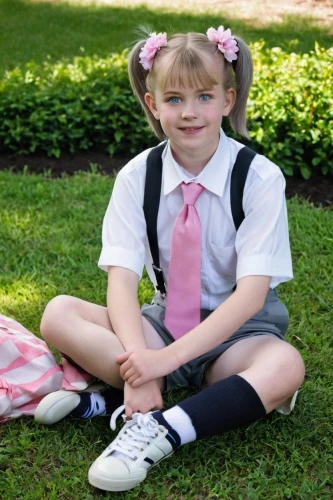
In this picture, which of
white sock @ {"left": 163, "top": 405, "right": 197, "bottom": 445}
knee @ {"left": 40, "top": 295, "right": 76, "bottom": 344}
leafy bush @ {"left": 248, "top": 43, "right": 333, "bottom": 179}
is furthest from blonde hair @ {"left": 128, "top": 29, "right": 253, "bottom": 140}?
leafy bush @ {"left": 248, "top": 43, "right": 333, "bottom": 179}

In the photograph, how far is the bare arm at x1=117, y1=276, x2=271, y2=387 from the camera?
230 cm

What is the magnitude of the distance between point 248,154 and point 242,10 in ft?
21.4

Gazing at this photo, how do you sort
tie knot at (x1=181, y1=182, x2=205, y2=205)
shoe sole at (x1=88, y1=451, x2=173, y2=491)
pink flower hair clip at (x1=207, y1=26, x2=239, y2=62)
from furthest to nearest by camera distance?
tie knot at (x1=181, y1=182, x2=205, y2=205) → pink flower hair clip at (x1=207, y1=26, x2=239, y2=62) → shoe sole at (x1=88, y1=451, x2=173, y2=491)

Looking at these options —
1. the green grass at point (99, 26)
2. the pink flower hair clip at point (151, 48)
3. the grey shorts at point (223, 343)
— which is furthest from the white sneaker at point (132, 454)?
the green grass at point (99, 26)

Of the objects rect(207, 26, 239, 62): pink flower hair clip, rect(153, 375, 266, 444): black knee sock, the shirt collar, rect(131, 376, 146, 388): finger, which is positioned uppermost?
rect(207, 26, 239, 62): pink flower hair clip

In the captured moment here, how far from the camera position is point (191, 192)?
2520mm

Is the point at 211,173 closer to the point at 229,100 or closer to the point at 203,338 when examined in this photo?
the point at 229,100

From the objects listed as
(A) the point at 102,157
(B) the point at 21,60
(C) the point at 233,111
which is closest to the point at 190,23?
(B) the point at 21,60

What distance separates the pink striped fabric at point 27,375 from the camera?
2.53 m

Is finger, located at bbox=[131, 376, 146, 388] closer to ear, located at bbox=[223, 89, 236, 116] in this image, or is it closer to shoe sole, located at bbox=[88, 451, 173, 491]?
shoe sole, located at bbox=[88, 451, 173, 491]

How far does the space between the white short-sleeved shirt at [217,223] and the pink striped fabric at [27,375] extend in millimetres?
382

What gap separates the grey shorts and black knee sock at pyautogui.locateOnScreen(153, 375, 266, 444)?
24 centimetres

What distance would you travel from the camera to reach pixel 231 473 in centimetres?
230

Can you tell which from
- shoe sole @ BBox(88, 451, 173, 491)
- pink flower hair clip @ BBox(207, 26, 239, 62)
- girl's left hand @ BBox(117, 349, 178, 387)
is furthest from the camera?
pink flower hair clip @ BBox(207, 26, 239, 62)
